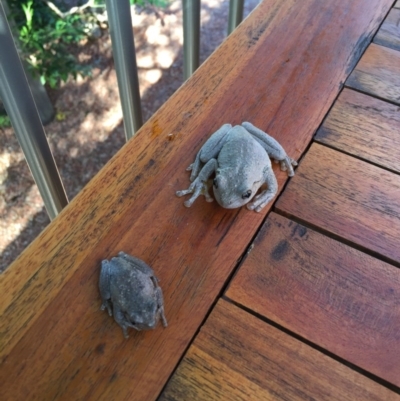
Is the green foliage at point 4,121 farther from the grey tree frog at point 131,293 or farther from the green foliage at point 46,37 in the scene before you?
the grey tree frog at point 131,293

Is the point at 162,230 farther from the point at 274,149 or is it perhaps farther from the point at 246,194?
the point at 274,149

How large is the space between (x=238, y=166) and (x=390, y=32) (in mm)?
588

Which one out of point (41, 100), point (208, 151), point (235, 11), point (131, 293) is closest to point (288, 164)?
point (208, 151)

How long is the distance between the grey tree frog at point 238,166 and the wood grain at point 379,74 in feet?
0.90

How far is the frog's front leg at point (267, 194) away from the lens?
2.45ft

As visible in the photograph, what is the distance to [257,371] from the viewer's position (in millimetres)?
600

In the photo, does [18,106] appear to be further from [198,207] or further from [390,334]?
[390,334]

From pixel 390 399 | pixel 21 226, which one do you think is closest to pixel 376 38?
pixel 390 399

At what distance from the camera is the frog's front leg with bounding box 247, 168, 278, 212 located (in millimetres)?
747

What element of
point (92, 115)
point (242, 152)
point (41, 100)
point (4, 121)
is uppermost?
point (242, 152)

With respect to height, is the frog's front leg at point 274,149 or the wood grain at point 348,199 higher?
the frog's front leg at point 274,149

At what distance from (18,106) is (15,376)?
49 centimetres

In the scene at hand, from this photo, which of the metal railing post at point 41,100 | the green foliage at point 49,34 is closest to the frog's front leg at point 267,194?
the green foliage at point 49,34

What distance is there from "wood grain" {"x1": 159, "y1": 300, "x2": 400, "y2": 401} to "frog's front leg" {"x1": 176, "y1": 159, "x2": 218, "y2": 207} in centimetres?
22
